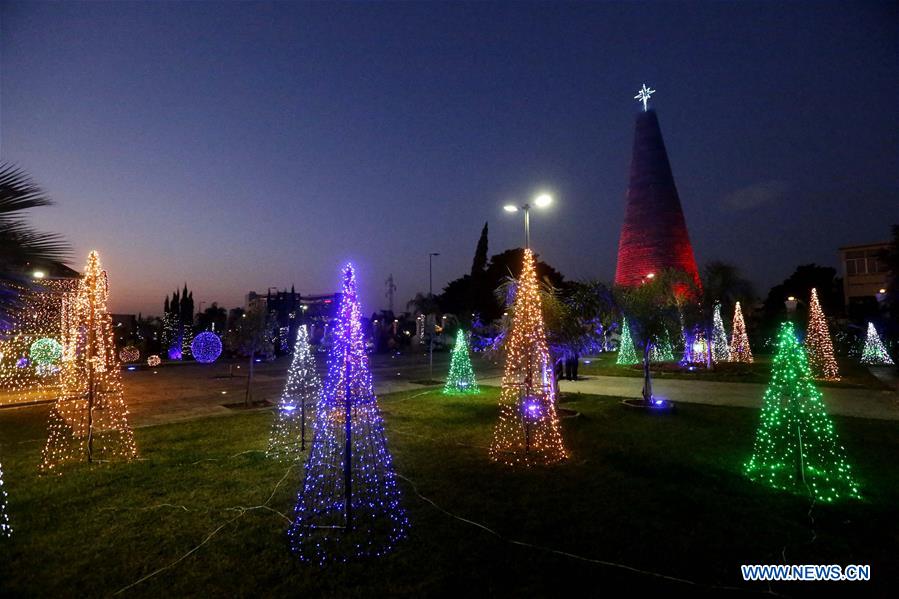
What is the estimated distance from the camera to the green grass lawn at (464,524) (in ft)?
13.5

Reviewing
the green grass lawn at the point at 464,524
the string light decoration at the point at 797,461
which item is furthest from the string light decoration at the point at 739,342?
the string light decoration at the point at 797,461

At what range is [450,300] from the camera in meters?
61.5

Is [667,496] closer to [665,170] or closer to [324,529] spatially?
[324,529]

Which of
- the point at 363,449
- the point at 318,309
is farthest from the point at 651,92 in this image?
Answer: the point at 363,449

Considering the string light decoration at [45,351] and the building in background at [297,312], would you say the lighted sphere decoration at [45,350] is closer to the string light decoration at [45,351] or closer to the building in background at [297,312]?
the string light decoration at [45,351]

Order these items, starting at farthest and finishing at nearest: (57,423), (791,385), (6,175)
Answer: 1. (57,423)
2. (791,385)
3. (6,175)

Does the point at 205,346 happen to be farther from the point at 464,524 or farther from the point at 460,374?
the point at 464,524

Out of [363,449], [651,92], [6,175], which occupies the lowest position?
[363,449]

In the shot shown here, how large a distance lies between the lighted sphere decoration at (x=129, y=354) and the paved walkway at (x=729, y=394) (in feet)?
91.4

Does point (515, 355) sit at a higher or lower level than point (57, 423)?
higher

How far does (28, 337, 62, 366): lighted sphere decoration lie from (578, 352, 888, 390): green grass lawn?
22.8m

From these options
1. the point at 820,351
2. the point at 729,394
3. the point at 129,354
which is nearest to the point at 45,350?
the point at 129,354

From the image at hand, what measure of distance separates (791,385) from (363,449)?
720 centimetres

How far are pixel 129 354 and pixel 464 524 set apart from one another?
1279 inches
